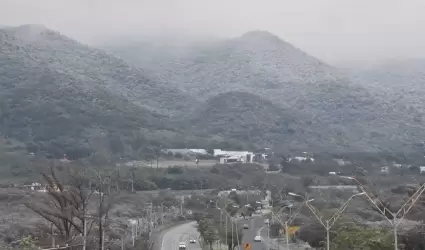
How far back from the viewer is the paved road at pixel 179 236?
6407 centimetres

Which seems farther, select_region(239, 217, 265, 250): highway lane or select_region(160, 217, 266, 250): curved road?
select_region(160, 217, 266, 250): curved road

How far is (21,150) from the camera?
412 ft

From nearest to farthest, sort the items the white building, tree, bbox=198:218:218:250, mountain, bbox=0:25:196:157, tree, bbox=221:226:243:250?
tree, bbox=221:226:243:250 → tree, bbox=198:218:218:250 → the white building → mountain, bbox=0:25:196:157

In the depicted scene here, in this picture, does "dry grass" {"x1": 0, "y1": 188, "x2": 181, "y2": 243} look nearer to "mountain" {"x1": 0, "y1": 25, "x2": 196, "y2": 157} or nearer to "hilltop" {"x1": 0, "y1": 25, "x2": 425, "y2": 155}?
"mountain" {"x1": 0, "y1": 25, "x2": 196, "y2": 157}

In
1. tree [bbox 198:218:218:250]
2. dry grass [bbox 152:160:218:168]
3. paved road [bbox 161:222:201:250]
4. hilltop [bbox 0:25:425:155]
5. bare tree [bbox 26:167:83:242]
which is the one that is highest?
hilltop [bbox 0:25:425:155]

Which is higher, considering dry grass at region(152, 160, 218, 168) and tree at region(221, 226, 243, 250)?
dry grass at region(152, 160, 218, 168)

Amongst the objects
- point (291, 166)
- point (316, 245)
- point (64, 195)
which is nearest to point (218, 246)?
point (316, 245)

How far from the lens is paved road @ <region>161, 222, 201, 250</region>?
64075mm

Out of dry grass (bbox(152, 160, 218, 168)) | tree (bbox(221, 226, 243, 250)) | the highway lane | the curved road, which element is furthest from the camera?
dry grass (bbox(152, 160, 218, 168))

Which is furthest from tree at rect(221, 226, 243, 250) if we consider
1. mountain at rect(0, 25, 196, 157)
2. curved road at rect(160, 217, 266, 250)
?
mountain at rect(0, 25, 196, 157)

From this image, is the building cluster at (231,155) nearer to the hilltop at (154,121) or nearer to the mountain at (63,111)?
the hilltop at (154,121)

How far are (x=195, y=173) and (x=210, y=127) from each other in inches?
2298

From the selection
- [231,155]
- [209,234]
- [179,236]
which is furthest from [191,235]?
[231,155]

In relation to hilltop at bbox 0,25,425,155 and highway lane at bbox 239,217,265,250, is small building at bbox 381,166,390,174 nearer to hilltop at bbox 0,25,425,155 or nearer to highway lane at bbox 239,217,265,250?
highway lane at bbox 239,217,265,250
